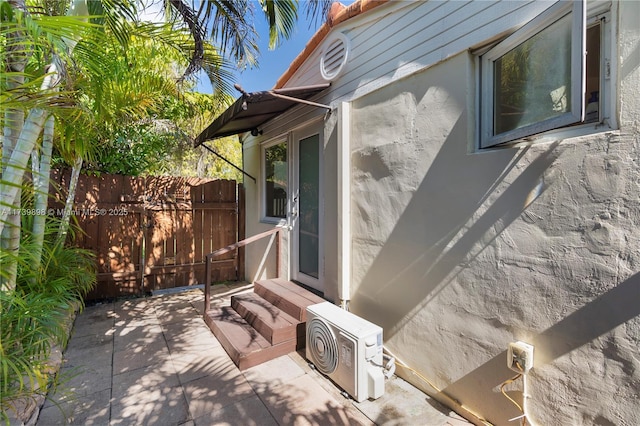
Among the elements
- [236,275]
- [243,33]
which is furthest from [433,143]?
[236,275]

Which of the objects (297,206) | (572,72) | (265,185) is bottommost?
(297,206)

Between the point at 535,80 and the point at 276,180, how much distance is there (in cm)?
381

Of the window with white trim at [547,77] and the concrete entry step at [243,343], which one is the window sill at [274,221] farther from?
the window with white trim at [547,77]

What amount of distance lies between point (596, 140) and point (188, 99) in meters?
6.79

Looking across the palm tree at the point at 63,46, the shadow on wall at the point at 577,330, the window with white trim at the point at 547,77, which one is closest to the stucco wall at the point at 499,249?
the shadow on wall at the point at 577,330

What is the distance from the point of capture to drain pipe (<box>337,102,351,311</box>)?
10.6 feet

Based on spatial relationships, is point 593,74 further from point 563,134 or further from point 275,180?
point 275,180

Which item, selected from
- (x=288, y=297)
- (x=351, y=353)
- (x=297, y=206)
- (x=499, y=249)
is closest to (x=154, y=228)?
(x=297, y=206)

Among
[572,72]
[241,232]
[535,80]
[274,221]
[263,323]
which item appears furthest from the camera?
[241,232]

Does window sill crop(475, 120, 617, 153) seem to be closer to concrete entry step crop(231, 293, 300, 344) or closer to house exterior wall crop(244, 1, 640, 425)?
house exterior wall crop(244, 1, 640, 425)

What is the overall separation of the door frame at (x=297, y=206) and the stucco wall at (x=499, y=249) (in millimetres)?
772

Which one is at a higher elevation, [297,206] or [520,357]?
[297,206]

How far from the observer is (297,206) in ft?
14.3

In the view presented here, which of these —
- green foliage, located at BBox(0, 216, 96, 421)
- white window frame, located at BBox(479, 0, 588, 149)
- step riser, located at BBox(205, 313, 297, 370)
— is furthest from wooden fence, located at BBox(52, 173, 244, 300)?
white window frame, located at BBox(479, 0, 588, 149)
